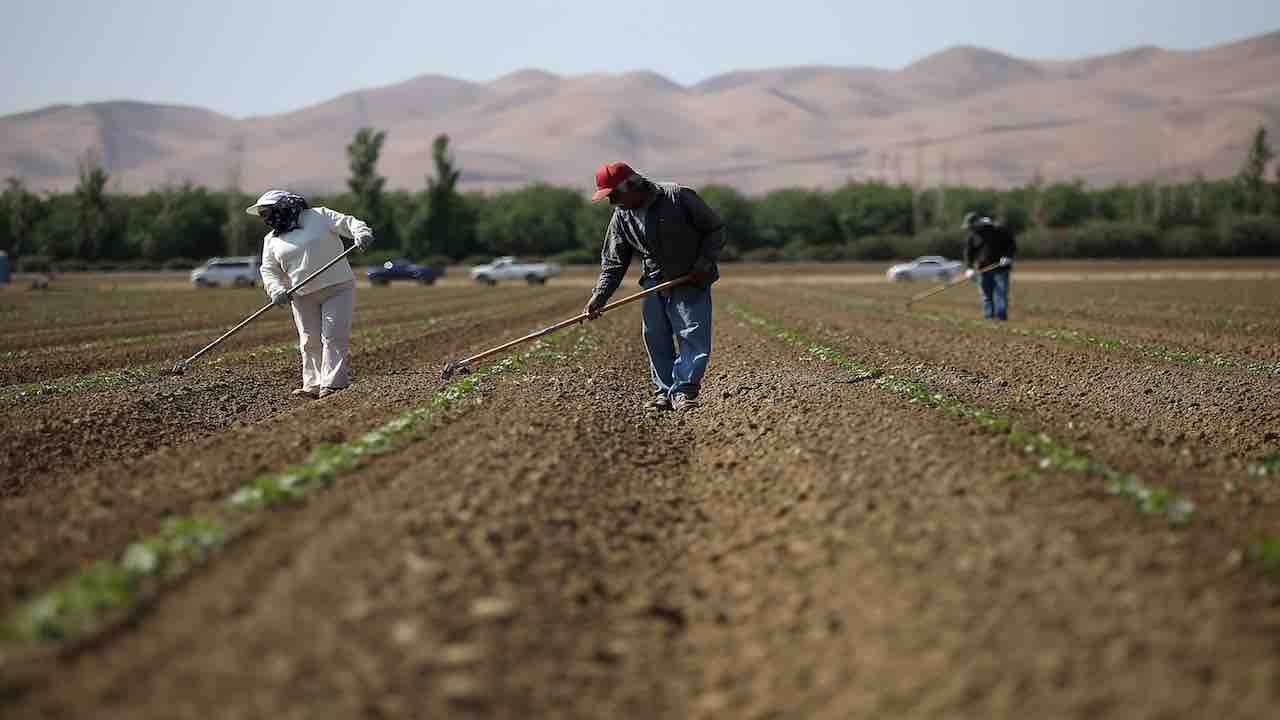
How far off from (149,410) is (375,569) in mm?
6821

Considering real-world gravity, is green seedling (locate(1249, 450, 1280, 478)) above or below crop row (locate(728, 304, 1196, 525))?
below

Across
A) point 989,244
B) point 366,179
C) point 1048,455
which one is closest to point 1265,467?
point 1048,455

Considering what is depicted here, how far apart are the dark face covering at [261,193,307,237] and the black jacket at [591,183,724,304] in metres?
3.03

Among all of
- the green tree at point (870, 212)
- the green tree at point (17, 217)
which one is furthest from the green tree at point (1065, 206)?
the green tree at point (17, 217)

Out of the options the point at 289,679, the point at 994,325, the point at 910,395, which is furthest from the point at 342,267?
the point at 994,325

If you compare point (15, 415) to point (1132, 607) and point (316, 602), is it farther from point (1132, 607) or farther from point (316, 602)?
point (1132, 607)

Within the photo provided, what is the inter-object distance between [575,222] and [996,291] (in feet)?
267

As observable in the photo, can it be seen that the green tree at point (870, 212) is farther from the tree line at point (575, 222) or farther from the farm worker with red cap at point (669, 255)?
the farm worker with red cap at point (669, 255)

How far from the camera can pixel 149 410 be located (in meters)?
10.8

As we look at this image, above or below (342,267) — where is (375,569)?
below

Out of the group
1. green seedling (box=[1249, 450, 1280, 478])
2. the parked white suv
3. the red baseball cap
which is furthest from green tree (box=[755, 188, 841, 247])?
green seedling (box=[1249, 450, 1280, 478])

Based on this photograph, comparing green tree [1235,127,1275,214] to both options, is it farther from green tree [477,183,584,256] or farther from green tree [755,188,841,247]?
green tree [477,183,584,256]

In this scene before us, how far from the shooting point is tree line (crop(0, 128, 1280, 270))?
73188 mm

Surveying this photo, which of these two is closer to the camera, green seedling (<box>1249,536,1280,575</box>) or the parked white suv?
green seedling (<box>1249,536,1280,575</box>)
